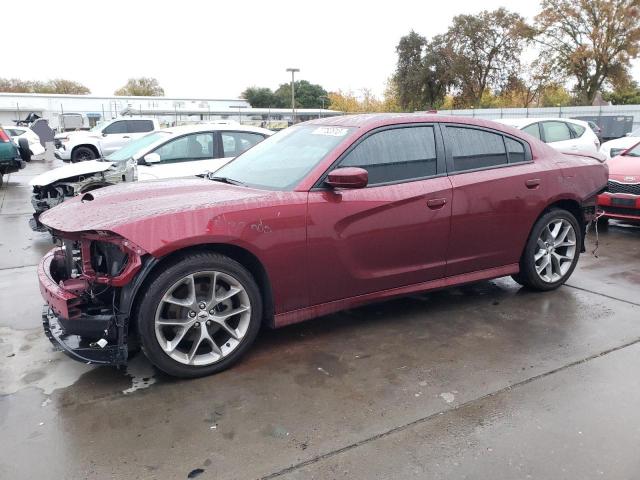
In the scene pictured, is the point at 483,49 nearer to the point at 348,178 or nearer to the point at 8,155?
the point at 8,155

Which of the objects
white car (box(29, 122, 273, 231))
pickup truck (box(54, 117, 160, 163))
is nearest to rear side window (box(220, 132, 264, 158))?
white car (box(29, 122, 273, 231))

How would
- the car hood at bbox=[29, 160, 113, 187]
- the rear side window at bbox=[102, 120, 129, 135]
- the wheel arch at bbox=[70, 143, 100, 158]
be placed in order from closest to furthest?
1. the car hood at bbox=[29, 160, 113, 187]
2. the wheel arch at bbox=[70, 143, 100, 158]
3. the rear side window at bbox=[102, 120, 129, 135]

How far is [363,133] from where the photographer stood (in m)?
3.91

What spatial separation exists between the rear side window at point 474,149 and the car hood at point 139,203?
5.48ft

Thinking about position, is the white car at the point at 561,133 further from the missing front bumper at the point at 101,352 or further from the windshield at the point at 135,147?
the missing front bumper at the point at 101,352

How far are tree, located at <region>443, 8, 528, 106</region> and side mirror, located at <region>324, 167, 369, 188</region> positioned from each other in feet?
141

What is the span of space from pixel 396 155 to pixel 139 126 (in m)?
15.9

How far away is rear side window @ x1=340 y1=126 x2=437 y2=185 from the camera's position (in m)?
3.88

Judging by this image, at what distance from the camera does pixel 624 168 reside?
7.70 metres

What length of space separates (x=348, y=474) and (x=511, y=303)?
110 inches

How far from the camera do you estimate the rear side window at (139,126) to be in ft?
58.7

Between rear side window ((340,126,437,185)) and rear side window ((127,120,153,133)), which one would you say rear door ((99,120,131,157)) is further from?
rear side window ((340,126,437,185))

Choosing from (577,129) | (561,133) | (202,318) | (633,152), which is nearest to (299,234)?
(202,318)

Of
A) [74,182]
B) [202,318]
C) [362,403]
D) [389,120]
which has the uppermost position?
[389,120]
